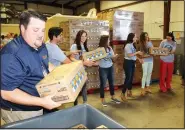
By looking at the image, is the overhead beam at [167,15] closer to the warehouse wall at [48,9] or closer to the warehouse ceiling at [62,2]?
the warehouse ceiling at [62,2]

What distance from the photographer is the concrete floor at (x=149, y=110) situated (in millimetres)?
2850

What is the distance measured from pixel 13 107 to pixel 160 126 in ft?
7.18

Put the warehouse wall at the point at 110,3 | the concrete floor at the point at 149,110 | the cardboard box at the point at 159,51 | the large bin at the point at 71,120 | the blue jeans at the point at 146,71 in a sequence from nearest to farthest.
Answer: the large bin at the point at 71,120, the concrete floor at the point at 149,110, the cardboard box at the point at 159,51, the blue jeans at the point at 146,71, the warehouse wall at the point at 110,3

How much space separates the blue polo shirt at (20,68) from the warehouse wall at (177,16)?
20.2ft

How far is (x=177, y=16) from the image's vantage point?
21.2 ft

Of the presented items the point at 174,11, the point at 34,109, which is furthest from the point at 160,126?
the point at 174,11

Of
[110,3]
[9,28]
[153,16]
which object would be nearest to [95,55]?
[153,16]

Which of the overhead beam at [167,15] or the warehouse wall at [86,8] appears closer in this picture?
the overhead beam at [167,15]

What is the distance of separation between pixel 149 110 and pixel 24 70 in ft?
8.82

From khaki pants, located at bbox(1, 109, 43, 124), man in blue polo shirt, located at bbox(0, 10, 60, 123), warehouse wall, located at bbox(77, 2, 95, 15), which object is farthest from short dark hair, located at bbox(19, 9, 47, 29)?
warehouse wall, located at bbox(77, 2, 95, 15)

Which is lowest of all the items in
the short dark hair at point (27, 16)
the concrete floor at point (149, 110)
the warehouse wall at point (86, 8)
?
the concrete floor at point (149, 110)

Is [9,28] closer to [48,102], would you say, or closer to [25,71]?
[25,71]

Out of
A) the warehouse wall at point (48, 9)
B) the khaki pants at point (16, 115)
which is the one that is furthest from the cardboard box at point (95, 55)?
the warehouse wall at point (48, 9)

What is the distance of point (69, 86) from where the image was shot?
1149mm
